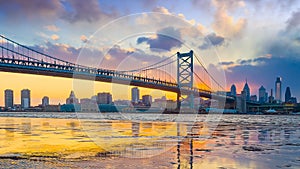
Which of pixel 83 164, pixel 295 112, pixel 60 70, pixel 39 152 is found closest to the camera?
pixel 83 164

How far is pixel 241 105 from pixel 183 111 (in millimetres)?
36411

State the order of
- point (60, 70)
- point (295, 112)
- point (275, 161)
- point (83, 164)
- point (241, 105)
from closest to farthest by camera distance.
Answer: point (83, 164), point (275, 161), point (60, 70), point (241, 105), point (295, 112)

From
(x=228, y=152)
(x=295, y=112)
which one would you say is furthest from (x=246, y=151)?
(x=295, y=112)

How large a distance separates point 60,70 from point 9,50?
10692mm

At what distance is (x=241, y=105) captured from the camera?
4309 inches

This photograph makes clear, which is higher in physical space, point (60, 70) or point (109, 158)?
point (60, 70)

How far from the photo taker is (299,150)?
1245 centimetres

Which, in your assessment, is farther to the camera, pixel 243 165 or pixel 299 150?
pixel 299 150

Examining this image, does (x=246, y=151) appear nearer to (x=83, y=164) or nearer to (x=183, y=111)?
(x=83, y=164)

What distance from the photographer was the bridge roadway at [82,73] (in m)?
61.0

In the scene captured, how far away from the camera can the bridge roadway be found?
61.0 meters

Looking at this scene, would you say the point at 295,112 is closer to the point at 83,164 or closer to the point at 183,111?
the point at 183,111

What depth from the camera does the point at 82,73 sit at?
66.6m

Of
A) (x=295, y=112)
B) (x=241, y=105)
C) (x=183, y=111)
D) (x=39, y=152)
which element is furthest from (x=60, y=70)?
(x=295, y=112)
